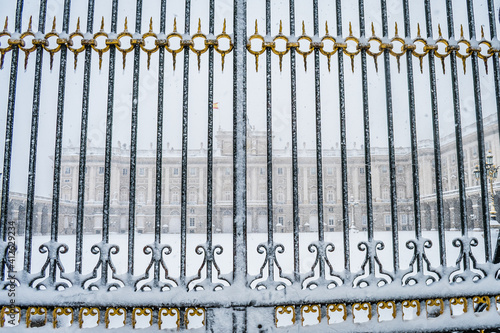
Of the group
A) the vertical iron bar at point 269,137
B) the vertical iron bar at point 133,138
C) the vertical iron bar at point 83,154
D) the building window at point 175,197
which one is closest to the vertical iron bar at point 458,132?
the vertical iron bar at point 269,137

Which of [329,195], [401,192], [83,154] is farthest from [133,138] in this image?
[401,192]

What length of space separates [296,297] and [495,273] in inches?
61.1

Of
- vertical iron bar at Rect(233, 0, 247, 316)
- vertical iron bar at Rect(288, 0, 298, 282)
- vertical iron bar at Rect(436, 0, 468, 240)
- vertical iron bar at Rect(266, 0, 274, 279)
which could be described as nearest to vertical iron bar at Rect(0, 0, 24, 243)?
vertical iron bar at Rect(233, 0, 247, 316)

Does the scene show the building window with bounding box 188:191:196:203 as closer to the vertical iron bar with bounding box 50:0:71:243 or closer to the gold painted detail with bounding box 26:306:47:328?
the vertical iron bar with bounding box 50:0:71:243

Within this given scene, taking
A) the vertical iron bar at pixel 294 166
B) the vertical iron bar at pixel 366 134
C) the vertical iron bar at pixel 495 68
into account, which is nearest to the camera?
the vertical iron bar at pixel 294 166

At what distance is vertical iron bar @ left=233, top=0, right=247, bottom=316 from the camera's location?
2988 mm

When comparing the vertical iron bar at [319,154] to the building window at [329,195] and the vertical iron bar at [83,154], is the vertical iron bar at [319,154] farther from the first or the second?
the building window at [329,195]

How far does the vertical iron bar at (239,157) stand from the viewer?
299cm

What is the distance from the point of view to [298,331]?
289 cm

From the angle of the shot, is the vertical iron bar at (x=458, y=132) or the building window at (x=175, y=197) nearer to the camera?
the vertical iron bar at (x=458, y=132)

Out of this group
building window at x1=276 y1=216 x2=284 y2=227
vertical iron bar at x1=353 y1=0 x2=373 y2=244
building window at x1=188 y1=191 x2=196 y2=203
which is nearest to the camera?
vertical iron bar at x1=353 y1=0 x2=373 y2=244

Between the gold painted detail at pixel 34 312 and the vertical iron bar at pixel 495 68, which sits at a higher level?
the vertical iron bar at pixel 495 68

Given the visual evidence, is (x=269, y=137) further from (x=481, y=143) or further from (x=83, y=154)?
(x=481, y=143)

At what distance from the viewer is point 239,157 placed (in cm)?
313
